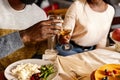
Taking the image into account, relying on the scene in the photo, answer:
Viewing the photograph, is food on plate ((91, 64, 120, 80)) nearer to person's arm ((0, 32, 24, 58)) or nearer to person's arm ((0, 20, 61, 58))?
person's arm ((0, 20, 61, 58))

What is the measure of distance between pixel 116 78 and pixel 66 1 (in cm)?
257

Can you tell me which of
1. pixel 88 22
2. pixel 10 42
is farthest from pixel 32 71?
pixel 88 22

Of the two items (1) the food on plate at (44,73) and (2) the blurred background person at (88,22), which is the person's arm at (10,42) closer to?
(1) the food on plate at (44,73)

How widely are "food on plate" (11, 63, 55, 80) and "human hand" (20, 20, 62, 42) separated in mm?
172

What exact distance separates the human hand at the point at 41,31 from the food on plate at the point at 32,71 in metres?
0.17

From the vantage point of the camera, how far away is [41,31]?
1.35 meters

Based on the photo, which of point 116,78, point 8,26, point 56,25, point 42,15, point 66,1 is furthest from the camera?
point 66,1

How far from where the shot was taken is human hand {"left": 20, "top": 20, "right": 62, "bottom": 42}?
1.32m

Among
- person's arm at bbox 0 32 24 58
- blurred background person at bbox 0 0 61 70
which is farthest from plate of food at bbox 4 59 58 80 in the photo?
blurred background person at bbox 0 0 61 70

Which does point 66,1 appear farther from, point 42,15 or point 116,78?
A: point 116,78

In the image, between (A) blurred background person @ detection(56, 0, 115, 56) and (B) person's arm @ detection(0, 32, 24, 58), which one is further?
(A) blurred background person @ detection(56, 0, 115, 56)

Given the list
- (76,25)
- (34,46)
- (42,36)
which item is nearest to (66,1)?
(76,25)

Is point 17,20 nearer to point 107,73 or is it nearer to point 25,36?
point 25,36

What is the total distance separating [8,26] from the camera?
1814 mm
